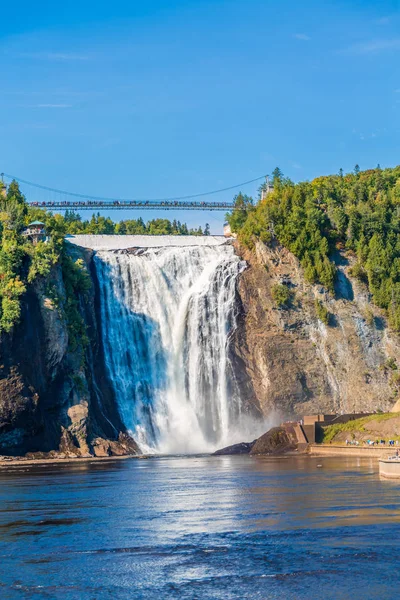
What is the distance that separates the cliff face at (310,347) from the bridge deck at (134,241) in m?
12.1

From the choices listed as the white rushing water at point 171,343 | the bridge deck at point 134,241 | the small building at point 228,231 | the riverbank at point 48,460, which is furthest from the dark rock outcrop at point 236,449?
the small building at point 228,231

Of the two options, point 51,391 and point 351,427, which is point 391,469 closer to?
point 351,427

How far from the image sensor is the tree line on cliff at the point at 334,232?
12150cm

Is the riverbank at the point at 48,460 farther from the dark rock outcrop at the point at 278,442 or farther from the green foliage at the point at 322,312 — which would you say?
the green foliage at the point at 322,312

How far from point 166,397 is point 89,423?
48.2 feet

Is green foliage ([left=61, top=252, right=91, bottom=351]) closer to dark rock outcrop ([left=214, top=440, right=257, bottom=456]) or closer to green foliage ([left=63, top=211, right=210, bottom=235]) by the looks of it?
dark rock outcrop ([left=214, top=440, right=257, bottom=456])

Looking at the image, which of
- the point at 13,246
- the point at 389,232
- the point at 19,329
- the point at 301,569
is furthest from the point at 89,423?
the point at 301,569

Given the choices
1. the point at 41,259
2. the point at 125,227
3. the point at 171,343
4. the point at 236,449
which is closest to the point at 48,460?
the point at 236,449

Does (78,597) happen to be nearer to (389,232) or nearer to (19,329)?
(19,329)

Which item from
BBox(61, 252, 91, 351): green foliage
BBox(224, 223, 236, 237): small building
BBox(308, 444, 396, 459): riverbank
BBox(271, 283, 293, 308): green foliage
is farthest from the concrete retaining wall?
BBox(224, 223, 236, 237): small building

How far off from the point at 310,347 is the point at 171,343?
16.5m

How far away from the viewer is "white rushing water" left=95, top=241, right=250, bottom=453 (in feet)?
365

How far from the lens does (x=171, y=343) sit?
116 m

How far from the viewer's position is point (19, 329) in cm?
9838
